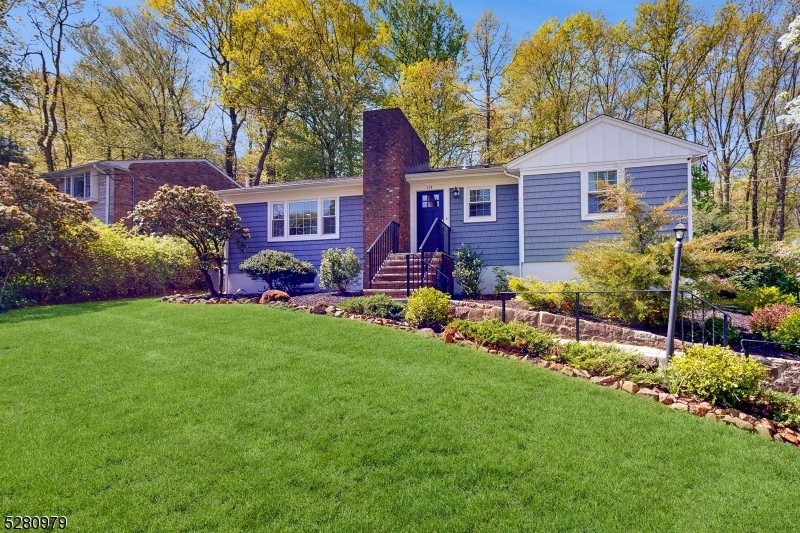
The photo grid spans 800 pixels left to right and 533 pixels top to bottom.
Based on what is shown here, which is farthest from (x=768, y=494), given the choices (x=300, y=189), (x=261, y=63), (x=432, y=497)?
(x=261, y=63)

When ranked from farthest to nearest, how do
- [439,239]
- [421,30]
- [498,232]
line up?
[421,30] → [439,239] → [498,232]

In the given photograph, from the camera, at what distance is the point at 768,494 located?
297cm

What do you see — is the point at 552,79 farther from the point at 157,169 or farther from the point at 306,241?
the point at 157,169

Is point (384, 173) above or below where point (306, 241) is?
above

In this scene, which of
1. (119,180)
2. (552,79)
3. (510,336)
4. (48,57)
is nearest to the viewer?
(510,336)

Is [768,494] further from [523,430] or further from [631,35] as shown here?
[631,35]

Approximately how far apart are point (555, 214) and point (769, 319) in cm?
471

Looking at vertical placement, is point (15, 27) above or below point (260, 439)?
above

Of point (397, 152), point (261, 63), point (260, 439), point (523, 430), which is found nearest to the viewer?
point (260, 439)

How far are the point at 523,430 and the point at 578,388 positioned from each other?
4.41 feet

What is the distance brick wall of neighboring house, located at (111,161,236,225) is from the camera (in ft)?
56.6

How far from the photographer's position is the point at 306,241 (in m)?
13.2

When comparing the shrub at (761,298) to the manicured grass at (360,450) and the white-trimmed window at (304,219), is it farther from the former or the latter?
the white-trimmed window at (304,219)

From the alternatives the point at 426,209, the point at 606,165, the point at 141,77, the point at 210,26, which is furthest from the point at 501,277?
the point at 141,77
